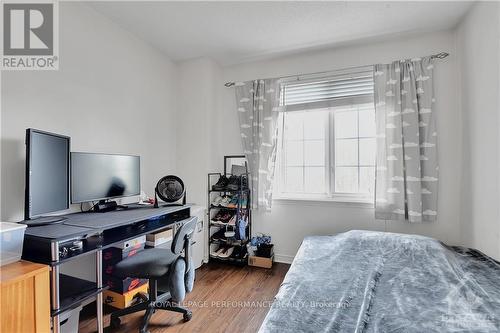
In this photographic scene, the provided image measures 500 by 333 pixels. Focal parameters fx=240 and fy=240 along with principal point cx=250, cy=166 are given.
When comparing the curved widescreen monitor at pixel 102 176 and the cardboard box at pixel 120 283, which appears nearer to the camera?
the curved widescreen monitor at pixel 102 176

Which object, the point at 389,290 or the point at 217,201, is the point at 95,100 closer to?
the point at 217,201

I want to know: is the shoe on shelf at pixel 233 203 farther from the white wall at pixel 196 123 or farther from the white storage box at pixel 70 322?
the white storage box at pixel 70 322

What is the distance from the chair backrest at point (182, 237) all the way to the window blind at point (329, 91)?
196cm

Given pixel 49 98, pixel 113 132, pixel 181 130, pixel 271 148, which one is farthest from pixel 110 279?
pixel 271 148

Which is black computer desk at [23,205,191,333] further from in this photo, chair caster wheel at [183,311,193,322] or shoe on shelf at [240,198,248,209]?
shoe on shelf at [240,198,248,209]

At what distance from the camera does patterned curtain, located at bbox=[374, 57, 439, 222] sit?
2467 millimetres

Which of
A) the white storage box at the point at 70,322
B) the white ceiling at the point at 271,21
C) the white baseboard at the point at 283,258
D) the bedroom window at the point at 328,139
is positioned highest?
the white ceiling at the point at 271,21

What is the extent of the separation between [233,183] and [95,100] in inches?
65.4

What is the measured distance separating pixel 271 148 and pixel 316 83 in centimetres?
96

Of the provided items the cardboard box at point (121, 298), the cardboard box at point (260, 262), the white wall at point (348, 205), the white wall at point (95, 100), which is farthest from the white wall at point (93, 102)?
the cardboard box at point (260, 262)

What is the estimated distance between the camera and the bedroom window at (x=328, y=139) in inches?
110

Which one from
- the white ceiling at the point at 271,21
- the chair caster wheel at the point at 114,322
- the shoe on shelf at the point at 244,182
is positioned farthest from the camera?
the shoe on shelf at the point at 244,182

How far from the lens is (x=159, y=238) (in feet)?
7.30

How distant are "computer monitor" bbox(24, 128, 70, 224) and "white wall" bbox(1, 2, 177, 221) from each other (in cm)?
28
